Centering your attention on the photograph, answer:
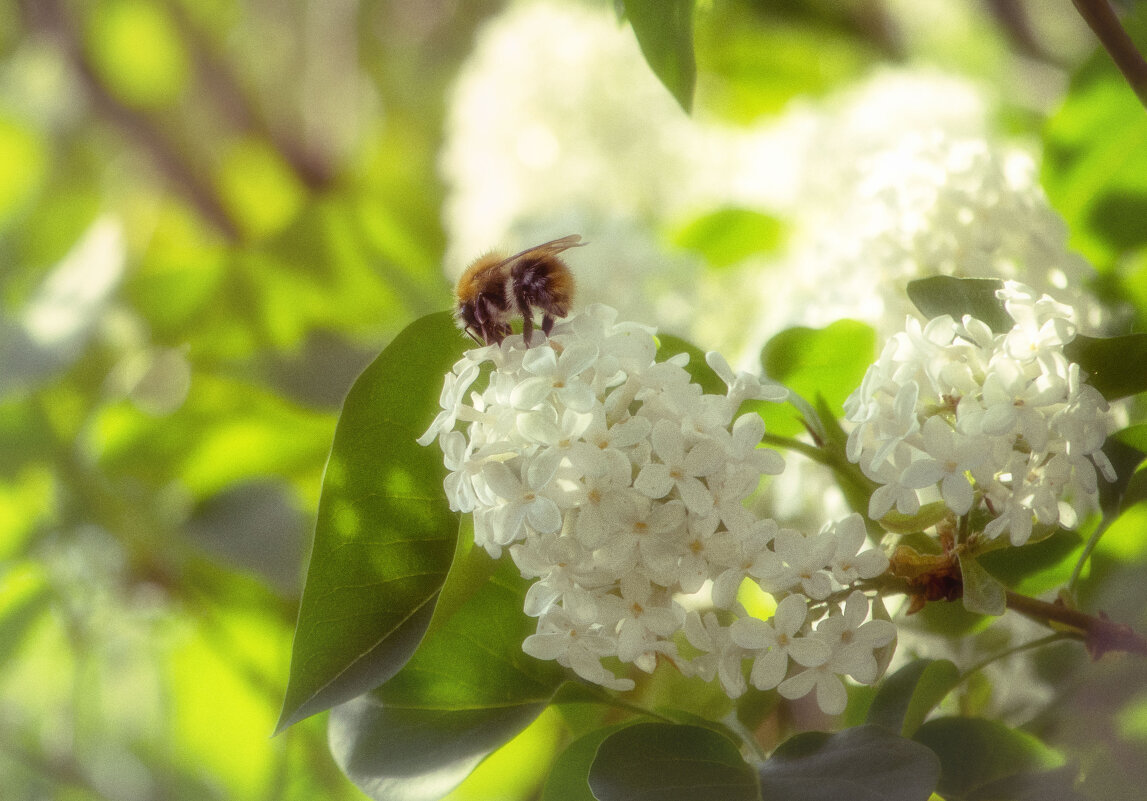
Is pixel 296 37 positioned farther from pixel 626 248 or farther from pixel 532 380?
pixel 532 380

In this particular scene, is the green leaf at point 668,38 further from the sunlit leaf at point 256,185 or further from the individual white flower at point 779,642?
the sunlit leaf at point 256,185

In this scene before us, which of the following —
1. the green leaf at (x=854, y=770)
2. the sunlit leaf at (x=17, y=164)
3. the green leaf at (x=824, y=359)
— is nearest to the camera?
the green leaf at (x=854, y=770)

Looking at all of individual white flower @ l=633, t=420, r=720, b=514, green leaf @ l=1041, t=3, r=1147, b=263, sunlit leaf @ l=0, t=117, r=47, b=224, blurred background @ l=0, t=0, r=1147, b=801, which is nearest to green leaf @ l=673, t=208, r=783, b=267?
blurred background @ l=0, t=0, r=1147, b=801

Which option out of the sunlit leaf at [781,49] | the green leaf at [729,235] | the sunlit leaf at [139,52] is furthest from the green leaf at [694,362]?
the sunlit leaf at [139,52]

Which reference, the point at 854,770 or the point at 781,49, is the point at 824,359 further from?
the point at 781,49

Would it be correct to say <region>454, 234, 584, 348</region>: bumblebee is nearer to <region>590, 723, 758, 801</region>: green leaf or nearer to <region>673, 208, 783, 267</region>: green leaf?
<region>590, 723, 758, 801</region>: green leaf

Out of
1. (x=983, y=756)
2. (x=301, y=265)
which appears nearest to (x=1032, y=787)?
(x=983, y=756)
